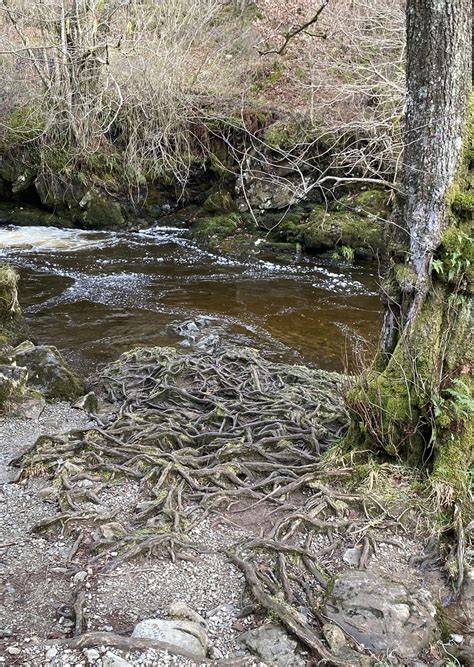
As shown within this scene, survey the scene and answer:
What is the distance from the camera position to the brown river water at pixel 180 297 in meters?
10.2

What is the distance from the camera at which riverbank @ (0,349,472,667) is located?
132 inches

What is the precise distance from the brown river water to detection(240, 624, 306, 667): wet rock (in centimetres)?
497

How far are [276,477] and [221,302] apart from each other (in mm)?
7716

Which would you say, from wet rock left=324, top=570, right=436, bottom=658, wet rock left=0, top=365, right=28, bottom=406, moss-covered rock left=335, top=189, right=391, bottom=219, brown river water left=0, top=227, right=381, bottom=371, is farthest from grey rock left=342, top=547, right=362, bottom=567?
moss-covered rock left=335, top=189, right=391, bottom=219

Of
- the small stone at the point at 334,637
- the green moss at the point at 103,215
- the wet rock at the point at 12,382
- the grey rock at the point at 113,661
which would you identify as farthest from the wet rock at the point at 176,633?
the green moss at the point at 103,215

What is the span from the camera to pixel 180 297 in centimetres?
1263

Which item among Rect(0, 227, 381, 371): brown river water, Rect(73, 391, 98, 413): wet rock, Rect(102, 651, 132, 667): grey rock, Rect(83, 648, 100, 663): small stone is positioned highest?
Rect(102, 651, 132, 667): grey rock

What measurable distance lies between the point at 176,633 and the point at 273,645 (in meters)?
0.56

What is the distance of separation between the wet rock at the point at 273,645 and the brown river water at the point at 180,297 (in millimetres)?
4971

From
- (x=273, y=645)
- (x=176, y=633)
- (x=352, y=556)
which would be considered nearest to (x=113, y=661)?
(x=176, y=633)

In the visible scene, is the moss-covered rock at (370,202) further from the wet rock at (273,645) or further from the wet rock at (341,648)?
the wet rock at (273,645)

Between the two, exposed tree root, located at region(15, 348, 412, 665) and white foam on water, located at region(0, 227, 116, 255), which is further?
white foam on water, located at region(0, 227, 116, 255)

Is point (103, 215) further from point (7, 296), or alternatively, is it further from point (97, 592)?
point (97, 592)

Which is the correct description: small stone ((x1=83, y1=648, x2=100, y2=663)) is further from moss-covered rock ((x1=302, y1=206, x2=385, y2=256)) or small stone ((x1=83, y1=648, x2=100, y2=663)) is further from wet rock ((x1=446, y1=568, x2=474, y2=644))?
moss-covered rock ((x1=302, y1=206, x2=385, y2=256))
